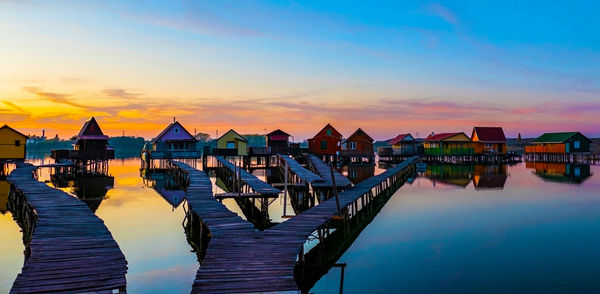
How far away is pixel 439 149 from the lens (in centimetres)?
8331

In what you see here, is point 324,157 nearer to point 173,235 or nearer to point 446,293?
point 173,235

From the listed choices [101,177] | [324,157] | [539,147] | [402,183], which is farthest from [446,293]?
[539,147]

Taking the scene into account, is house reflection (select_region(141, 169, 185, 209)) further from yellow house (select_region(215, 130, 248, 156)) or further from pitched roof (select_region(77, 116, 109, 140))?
yellow house (select_region(215, 130, 248, 156))

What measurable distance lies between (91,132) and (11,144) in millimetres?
8766

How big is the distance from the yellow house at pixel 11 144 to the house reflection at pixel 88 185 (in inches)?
204

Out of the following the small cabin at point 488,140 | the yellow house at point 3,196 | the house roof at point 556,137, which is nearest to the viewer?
the yellow house at point 3,196

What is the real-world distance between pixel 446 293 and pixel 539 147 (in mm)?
88082

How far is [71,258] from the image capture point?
12.2 metres

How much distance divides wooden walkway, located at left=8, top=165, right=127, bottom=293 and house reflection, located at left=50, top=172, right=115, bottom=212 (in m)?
14.6

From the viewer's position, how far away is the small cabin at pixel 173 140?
63.4 meters

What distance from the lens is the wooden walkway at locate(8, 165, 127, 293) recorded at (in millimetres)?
10208

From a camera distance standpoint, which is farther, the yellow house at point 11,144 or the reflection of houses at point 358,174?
the reflection of houses at point 358,174

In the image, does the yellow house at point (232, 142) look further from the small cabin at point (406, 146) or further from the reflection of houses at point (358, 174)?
the small cabin at point (406, 146)

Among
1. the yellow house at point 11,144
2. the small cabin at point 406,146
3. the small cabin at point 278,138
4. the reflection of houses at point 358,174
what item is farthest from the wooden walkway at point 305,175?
the small cabin at point 406,146
